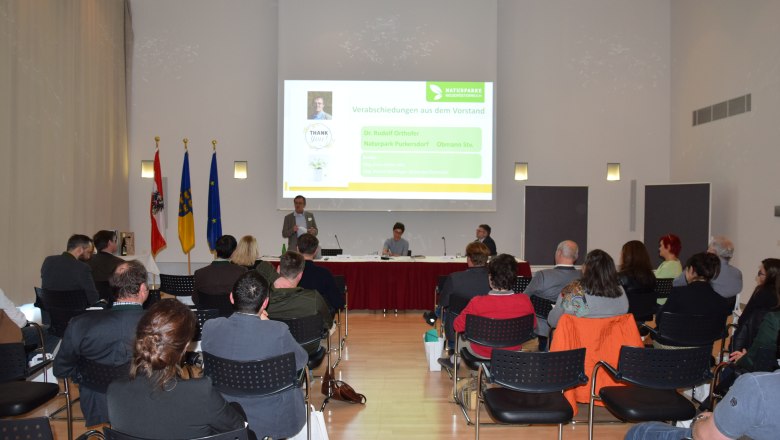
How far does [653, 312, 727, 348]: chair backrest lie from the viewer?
440 cm

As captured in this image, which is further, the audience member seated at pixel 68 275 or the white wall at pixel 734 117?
the white wall at pixel 734 117

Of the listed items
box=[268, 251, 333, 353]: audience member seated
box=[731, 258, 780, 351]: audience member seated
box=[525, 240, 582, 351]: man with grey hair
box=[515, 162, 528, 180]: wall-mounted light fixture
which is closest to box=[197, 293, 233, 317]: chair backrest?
box=[268, 251, 333, 353]: audience member seated

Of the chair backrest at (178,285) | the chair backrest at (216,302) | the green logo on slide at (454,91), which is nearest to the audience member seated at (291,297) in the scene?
the chair backrest at (216,302)

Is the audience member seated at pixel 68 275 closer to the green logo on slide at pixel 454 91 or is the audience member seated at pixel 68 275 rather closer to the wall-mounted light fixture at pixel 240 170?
the wall-mounted light fixture at pixel 240 170

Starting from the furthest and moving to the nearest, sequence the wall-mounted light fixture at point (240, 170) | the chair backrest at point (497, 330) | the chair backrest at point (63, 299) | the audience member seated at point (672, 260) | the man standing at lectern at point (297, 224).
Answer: the wall-mounted light fixture at point (240, 170) < the man standing at lectern at point (297, 224) < the audience member seated at point (672, 260) < the chair backrest at point (63, 299) < the chair backrest at point (497, 330)

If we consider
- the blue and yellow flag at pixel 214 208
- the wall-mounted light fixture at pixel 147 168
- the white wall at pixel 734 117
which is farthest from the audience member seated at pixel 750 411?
the wall-mounted light fixture at pixel 147 168

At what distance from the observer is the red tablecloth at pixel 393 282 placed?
8.34 metres

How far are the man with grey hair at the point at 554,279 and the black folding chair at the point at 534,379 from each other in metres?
1.68

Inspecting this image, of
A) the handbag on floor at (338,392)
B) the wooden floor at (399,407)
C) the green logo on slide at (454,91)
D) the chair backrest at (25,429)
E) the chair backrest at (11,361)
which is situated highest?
the green logo on slide at (454,91)

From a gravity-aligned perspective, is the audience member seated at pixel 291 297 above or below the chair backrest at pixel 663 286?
above

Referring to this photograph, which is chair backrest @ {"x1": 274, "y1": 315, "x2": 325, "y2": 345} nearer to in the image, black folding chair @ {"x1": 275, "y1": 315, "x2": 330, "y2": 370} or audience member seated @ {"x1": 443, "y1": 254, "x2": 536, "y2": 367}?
black folding chair @ {"x1": 275, "y1": 315, "x2": 330, "y2": 370}

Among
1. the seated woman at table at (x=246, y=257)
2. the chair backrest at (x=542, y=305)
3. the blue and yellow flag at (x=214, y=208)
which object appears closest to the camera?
the chair backrest at (x=542, y=305)

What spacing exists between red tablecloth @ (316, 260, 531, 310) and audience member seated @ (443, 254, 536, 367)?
157 inches

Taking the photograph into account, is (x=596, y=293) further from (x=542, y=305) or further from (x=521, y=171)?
(x=521, y=171)
